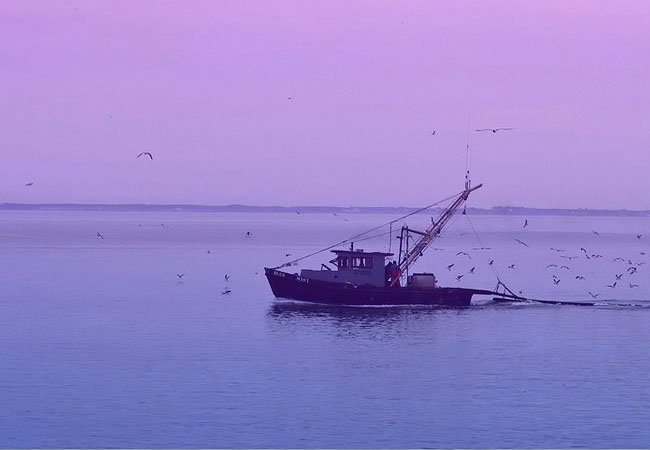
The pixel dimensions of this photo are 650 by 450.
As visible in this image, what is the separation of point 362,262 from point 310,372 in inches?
779

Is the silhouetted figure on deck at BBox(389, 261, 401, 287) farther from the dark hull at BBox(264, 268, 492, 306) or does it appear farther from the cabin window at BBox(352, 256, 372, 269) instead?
the cabin window at BBox(352, 256, 372, 269)

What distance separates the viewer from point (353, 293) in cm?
5978

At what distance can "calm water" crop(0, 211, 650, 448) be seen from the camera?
31.0 meters

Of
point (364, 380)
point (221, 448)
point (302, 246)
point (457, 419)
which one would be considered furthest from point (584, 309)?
point (302, 246)

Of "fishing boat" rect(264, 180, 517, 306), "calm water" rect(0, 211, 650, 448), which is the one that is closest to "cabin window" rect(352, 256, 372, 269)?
"fishing boat" rect(264, 180, 517, 306)

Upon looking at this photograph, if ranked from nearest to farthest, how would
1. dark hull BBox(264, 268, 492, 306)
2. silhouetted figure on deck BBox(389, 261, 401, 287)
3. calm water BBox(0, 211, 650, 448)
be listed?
calm water BBox(0, 211, 650, 448)
dark hull BBox(264, 268, 492, 306)
silhouetted figure on deck BBox(389, 261, 401, 287)

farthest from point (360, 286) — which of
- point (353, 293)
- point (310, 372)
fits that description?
point (310, 372)

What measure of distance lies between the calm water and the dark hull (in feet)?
2.47

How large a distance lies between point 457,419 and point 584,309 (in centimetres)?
3372

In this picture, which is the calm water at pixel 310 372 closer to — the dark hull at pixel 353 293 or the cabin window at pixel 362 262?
the dark hull at pixel 353 293

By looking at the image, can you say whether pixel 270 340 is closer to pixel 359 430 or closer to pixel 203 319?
pixel 203 319

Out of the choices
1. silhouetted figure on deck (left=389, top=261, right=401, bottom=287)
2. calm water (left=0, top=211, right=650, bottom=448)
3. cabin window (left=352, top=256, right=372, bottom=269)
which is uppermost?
cabin window (left=352, top=256, right=372, bottom=269)

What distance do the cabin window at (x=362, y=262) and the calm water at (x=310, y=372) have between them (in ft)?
8.27

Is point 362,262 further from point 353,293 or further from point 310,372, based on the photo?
point 310,372
